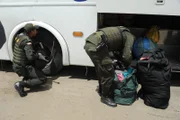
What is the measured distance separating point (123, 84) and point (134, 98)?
13.6 inches

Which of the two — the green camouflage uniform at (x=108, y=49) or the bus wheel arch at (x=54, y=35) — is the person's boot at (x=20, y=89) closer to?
the bus wheel arch at (x=54, y=35)

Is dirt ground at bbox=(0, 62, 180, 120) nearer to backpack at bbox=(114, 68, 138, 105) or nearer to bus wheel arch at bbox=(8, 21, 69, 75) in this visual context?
backpack at bbox=(114, 68, 138, 105)

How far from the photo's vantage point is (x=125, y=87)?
3.31 m

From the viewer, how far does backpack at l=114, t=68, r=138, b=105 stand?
3.32 m

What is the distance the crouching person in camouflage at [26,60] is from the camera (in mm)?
3605

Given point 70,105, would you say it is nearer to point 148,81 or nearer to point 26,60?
point 26,60

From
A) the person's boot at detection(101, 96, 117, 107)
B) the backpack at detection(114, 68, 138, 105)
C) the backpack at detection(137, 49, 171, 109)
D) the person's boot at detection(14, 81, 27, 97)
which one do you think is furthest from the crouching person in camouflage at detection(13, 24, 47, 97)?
the backpack at detection(137, 49, 171, 109)

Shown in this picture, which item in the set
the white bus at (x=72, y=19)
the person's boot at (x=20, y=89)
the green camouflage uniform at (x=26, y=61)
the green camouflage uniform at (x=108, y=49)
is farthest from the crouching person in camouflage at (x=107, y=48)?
the person's boot at (x=20, y=89)

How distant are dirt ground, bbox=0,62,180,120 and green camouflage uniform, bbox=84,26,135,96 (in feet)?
1.39

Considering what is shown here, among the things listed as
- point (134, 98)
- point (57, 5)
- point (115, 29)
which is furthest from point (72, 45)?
point (134, 98)

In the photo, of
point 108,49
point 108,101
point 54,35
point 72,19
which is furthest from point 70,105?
point 72,19

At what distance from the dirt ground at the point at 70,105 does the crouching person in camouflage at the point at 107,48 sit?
30 centimetres

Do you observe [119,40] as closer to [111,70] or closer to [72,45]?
[111,70]

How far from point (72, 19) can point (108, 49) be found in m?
0.97
